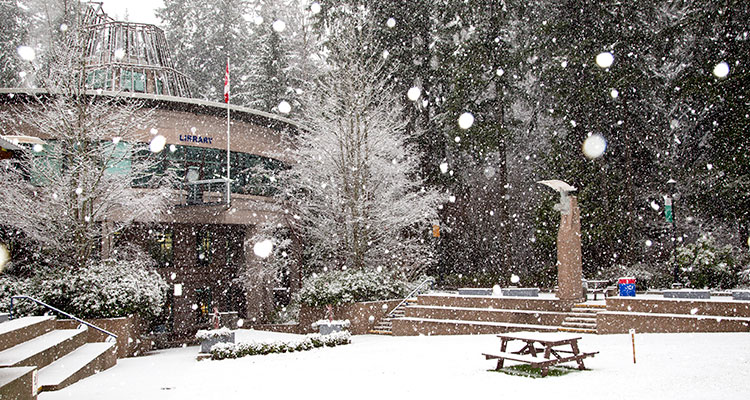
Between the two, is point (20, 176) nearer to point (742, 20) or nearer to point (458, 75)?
point (458, 75)

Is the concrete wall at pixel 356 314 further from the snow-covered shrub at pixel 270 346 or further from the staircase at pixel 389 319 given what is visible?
the snow-covered shrub at pixel 270 346

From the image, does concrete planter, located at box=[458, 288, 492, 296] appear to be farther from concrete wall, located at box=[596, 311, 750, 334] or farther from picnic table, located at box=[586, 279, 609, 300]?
concrete wall, located at box=[596, 311, 750, 334]

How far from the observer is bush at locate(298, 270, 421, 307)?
72.7 ft

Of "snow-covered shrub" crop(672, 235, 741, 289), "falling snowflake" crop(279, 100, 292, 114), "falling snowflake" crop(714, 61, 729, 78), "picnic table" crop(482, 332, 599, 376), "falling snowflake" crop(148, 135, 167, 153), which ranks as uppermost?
"falling snowflake" crop(279, 100, 292, 114)

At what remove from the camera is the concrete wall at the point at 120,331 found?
53.4ft

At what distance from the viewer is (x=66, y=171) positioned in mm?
19578

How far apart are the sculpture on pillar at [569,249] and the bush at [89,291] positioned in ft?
43.7

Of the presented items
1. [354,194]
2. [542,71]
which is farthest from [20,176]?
[542,71]

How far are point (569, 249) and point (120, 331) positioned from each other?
14.2 meters

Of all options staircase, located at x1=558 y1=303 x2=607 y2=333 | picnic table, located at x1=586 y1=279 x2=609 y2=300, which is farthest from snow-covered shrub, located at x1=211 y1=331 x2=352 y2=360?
picnic table, located at x1=586 y1=279 x2=609 y2=300

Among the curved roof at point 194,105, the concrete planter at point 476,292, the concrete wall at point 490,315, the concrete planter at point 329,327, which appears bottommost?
the concrete planter at point 329,327

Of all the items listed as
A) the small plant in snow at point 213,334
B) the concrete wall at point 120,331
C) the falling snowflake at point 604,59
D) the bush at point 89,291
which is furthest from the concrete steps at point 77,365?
the falling snowflake at point 604,59

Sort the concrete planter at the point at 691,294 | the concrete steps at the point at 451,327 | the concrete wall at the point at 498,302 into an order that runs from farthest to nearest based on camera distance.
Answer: the concrete wall at the point at 498,302
the concrete steps at the point at 451,327
the concrete planter at the point at 691,294

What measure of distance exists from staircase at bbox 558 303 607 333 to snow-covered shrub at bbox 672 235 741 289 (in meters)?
6.58
